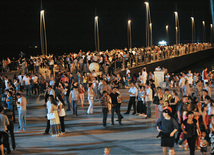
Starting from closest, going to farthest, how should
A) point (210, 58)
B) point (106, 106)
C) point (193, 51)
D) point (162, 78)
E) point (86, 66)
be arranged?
1. point (106, 106)
2. point (162, 78)
3. point (86, 66)
4. point (193, 51)
5. point (210, 58)

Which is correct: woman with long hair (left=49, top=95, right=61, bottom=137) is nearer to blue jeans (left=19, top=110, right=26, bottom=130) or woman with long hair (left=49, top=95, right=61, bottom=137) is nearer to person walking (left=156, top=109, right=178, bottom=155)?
blue jeans (left=19, top=110, right=26, bottom=130)

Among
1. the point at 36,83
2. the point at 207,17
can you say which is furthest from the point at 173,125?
the point at 207,17

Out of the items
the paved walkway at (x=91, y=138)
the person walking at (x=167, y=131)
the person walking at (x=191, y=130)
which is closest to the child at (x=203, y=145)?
the person walking at (x=191, y=130)

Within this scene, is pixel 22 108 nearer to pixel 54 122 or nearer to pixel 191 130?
pixel 54 122

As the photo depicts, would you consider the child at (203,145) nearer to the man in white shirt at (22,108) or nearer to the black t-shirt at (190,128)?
the black t-shirt at (190,128)

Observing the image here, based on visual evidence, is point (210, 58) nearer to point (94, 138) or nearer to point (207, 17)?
point (207, 17)

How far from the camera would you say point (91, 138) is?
44.7 ft

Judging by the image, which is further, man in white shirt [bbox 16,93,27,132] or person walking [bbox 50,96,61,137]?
man in white shirt [bbox 16,93,27,132]

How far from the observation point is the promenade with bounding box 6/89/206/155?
38.9ft

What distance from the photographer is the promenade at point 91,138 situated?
11867mm

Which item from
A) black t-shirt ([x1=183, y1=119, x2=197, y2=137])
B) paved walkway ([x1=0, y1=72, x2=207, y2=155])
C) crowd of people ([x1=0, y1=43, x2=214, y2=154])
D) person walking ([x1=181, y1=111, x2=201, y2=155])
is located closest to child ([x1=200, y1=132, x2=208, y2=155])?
crowd of people ([x1=0, y1=43, x2=214, y2=154])

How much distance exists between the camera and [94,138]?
1361 cm

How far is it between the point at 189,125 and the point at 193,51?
53.6 metres

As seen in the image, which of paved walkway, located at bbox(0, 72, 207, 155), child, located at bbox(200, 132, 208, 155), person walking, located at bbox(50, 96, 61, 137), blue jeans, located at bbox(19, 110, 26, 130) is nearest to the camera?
child, located at bbox(200, 132, 208, 155)
